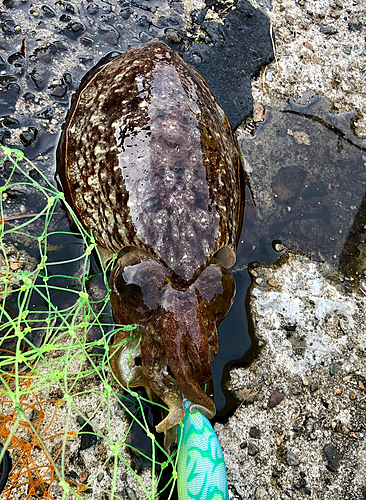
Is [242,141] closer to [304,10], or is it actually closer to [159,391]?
[304,10]

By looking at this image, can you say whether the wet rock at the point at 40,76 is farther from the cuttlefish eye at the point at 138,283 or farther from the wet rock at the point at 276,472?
the wet rock at the point at 276,472

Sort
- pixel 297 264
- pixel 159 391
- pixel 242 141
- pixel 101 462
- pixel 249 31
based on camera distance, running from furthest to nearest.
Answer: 1. pixel 249 31
2. pixel 242 141
3. pixel 297 264
4. pixel 101 462
5. pixel 159 391

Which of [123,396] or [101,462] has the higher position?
[123,396]

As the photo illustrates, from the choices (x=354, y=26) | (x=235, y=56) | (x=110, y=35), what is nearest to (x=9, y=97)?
(x=110, y=35)

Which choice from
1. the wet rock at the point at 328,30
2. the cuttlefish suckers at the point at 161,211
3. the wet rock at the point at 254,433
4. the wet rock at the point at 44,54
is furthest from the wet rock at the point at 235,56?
the wet rock at the point at 254,433

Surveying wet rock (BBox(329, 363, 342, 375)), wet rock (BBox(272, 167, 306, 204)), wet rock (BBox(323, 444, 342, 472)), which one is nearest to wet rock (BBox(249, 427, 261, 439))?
wet rock (BBox(323, 444, 342, 472))

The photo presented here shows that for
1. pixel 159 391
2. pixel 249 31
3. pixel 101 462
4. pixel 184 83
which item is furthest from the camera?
pixel 249 31

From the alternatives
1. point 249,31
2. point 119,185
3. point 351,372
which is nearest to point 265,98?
point 249,31
